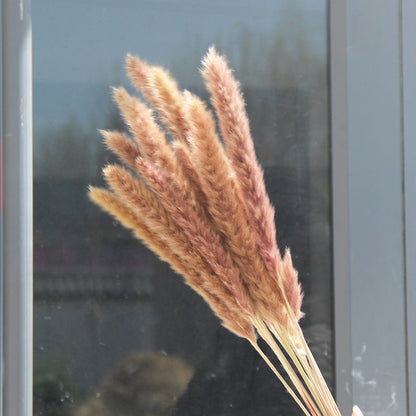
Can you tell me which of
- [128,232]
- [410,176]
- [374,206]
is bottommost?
[128,232]

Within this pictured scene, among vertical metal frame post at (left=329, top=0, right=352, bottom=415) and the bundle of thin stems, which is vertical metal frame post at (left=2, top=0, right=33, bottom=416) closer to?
the bundle of thin stems

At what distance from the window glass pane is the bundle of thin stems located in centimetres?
150

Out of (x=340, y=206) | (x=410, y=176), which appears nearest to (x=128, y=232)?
(x=340, y=206)

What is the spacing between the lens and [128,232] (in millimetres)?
2590

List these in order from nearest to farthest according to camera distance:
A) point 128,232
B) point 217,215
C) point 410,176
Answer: point 217,215
point 128,232
point 410,176

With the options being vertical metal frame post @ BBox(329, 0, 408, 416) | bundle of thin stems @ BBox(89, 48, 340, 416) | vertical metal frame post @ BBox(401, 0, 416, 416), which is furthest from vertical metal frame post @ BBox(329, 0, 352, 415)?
bundle of thin stems @ BBox(89, 48, 340, 416)

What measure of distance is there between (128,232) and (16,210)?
5.01ft

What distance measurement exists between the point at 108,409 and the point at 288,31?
72.0 inches

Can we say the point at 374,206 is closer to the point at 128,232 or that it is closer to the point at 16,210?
the point at 128,232

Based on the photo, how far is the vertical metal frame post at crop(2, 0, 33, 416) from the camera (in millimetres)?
1048

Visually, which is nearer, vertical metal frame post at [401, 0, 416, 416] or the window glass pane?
the window glass pane

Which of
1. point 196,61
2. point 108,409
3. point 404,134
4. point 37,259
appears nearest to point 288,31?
point 196,61

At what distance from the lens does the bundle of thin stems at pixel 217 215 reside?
41.0 inches

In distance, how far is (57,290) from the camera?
2.50 metres
